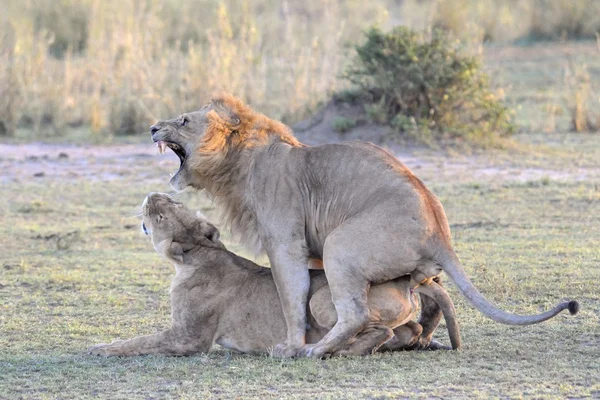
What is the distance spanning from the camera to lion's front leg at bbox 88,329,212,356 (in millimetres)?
5992

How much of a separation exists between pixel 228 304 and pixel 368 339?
838 mm

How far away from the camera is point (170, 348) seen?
600cm

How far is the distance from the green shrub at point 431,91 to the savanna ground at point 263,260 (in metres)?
0.37

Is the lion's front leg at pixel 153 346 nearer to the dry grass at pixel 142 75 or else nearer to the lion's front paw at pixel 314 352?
the lion's front paw at pixel 314 352

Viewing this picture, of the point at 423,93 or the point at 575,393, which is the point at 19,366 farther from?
the point at 423,93

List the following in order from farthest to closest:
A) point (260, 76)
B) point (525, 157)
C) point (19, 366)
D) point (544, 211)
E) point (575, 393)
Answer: point (260, 76) → point (525, 157) → point (544, 211) → point (19, 366) → point (575, 393)

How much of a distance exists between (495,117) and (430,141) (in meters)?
0.88

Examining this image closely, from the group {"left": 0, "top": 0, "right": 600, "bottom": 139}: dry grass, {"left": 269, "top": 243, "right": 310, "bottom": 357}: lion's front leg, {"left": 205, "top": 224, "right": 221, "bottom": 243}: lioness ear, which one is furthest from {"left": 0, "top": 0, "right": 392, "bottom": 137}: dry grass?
{"left": 269, "top": 243, "right": 310, "bottom": 357}: lion's front leg

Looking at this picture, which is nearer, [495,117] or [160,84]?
[495,117]

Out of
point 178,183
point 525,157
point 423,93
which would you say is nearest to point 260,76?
point 423,93

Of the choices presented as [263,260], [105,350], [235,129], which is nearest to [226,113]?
[235,129]

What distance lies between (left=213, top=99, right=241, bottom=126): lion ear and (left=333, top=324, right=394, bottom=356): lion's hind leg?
147 cm

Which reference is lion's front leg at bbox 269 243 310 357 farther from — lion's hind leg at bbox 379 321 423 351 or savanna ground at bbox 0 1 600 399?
lion's hind leg at bbox 379 321 423 351

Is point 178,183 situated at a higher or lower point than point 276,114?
higher
